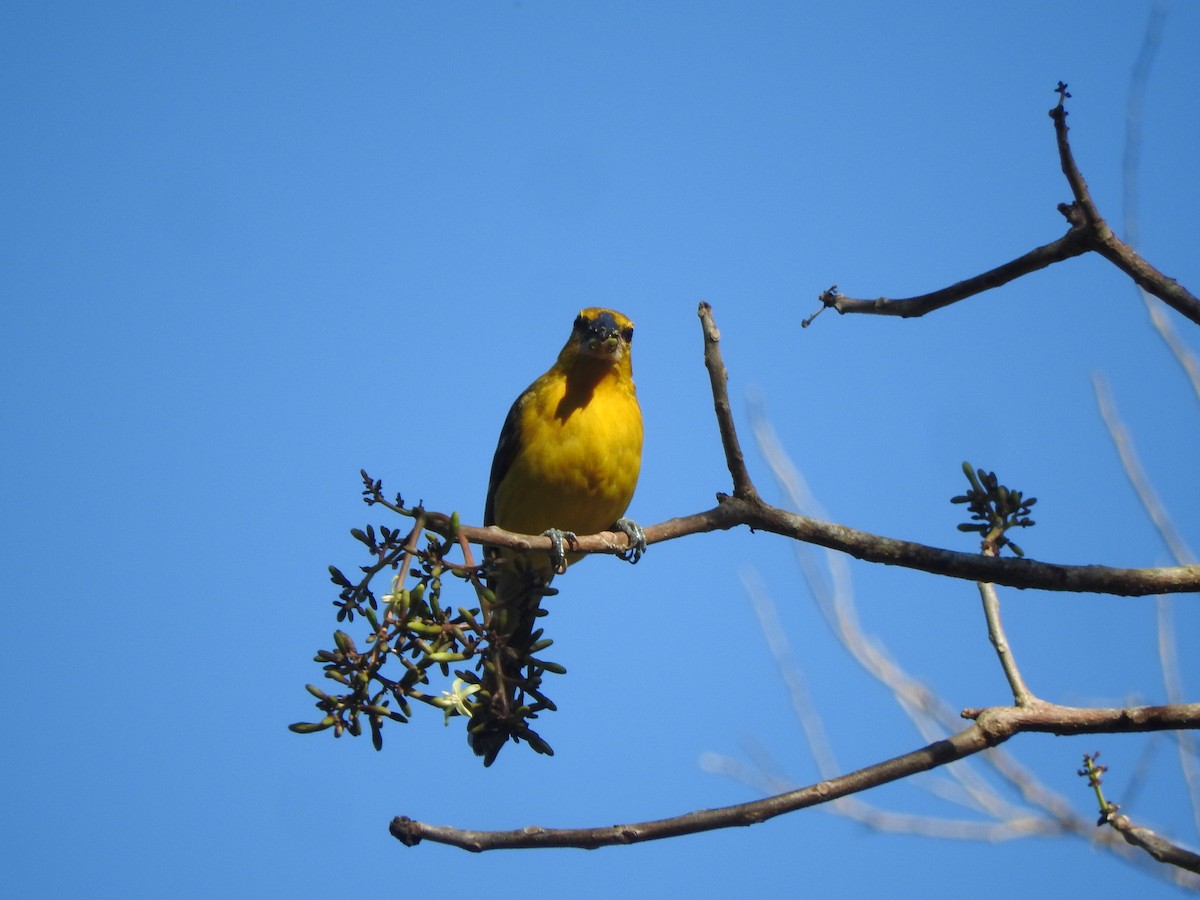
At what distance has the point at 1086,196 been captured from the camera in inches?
148

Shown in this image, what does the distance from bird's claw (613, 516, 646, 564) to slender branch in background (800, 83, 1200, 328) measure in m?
1.35

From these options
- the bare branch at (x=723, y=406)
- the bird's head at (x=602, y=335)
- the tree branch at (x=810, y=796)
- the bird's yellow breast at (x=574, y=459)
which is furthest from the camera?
the bird's head at (x=602, y=335)

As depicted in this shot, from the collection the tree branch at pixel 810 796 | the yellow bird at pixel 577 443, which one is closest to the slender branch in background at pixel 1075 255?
the tree branch at pixel 810 796

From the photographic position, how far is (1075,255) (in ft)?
12.6

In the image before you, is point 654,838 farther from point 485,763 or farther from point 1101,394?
point 1101,394

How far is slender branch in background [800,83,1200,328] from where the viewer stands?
12.0ft

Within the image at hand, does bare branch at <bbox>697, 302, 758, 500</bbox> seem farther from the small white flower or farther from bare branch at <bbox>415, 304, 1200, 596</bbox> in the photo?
the small white flower

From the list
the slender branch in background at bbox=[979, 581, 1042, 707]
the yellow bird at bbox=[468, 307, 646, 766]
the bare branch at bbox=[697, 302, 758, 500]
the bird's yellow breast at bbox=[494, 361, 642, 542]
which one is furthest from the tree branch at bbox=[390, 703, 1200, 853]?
the bird's yellow breast at bbox=[494, 361, 642, 542]

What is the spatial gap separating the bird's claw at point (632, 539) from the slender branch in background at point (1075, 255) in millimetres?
1346

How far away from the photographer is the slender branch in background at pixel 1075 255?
3664mm

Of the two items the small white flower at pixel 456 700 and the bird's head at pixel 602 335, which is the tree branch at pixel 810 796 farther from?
the bird's head at pixel 602 335

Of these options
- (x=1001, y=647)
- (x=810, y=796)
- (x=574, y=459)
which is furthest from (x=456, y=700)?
(x=574, y=459)

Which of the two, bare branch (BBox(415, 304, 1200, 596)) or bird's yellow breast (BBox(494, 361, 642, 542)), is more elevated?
bird's yellow breast (BBox(494, 361, 642, 542))

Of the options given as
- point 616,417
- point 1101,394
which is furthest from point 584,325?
point 1101,394
